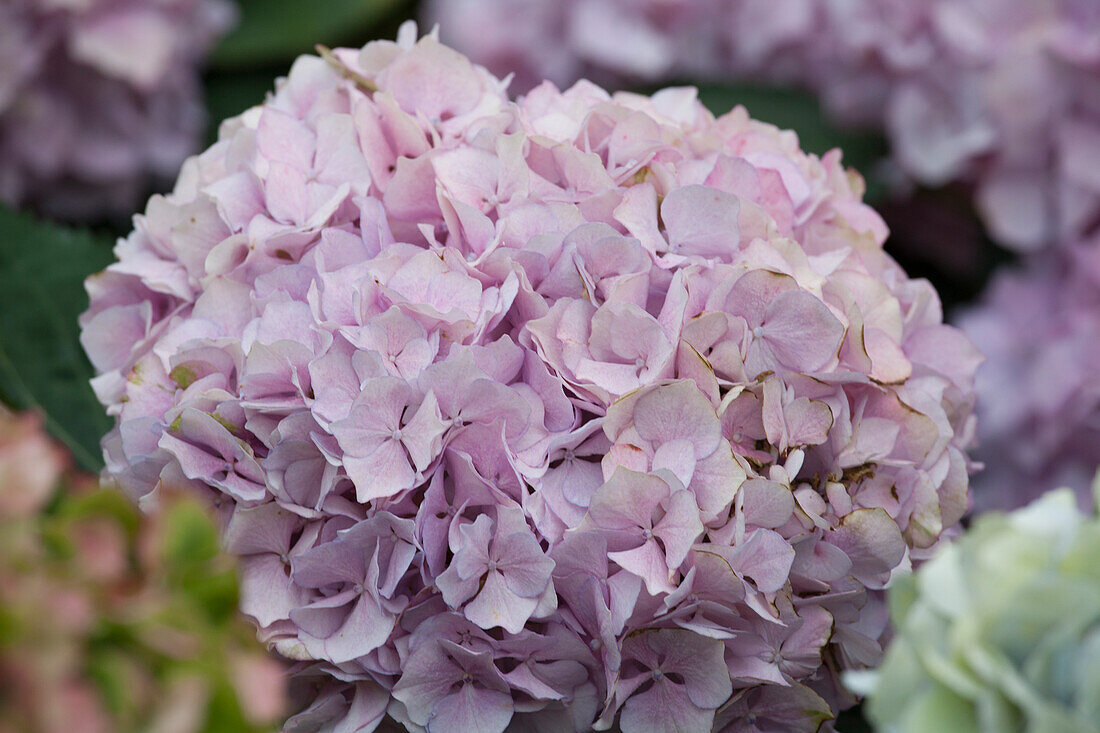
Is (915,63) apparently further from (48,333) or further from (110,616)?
(110,616)

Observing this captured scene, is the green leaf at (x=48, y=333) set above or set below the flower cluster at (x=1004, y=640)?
below

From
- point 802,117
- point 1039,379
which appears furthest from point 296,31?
point 1039,379

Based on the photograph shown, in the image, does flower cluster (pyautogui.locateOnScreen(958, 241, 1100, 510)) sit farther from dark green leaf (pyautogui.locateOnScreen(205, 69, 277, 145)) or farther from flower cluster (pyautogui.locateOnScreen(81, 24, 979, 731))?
dark green leaf (pyautogui.locateOnScreen(205, 69, 277, 145))

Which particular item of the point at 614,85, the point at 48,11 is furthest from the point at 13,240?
the point at 614,85

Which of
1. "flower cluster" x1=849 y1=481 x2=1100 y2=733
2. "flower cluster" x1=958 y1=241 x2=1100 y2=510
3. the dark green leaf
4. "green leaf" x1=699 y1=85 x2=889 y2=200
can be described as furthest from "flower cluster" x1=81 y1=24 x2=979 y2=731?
the dark green leaf

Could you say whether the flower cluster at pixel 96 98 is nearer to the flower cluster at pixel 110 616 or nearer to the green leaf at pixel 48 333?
the green leaf at pixel 48 333

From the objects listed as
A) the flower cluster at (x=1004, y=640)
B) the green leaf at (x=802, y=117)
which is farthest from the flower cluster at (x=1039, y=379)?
the flower cluster at (x=1004, y=640)
